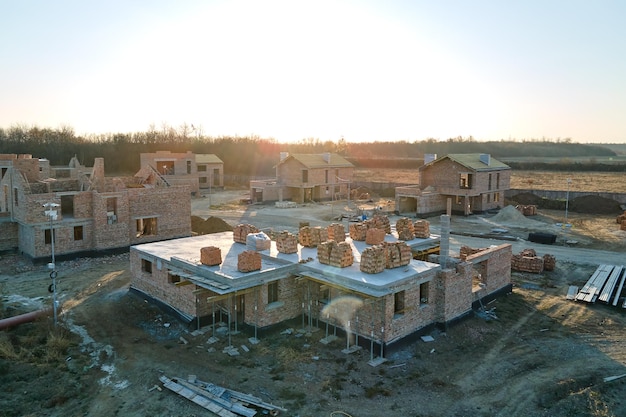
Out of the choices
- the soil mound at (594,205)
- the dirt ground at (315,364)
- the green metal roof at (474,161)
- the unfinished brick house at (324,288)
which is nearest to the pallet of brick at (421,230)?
the unfinished brick house at (324,288)

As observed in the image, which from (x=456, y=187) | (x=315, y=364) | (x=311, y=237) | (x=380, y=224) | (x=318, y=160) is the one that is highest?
(x=318, y=160)

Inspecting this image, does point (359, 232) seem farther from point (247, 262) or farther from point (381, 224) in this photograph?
point (247, 262)

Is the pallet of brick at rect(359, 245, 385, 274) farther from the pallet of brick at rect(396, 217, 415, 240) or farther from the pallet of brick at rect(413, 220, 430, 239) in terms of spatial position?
the pallet of brick at rect(413, 220, 430, 239)

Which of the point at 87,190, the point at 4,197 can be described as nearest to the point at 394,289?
the point at 87,190

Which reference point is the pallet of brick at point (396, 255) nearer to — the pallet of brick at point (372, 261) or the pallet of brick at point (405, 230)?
the pallet of brick at point (372, 261)

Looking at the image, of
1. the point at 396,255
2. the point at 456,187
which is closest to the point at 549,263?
the point at 396,255

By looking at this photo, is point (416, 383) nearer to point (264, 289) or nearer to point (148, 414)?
point (264, 289)

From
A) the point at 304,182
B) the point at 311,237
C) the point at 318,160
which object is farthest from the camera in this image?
the point at 318,160
